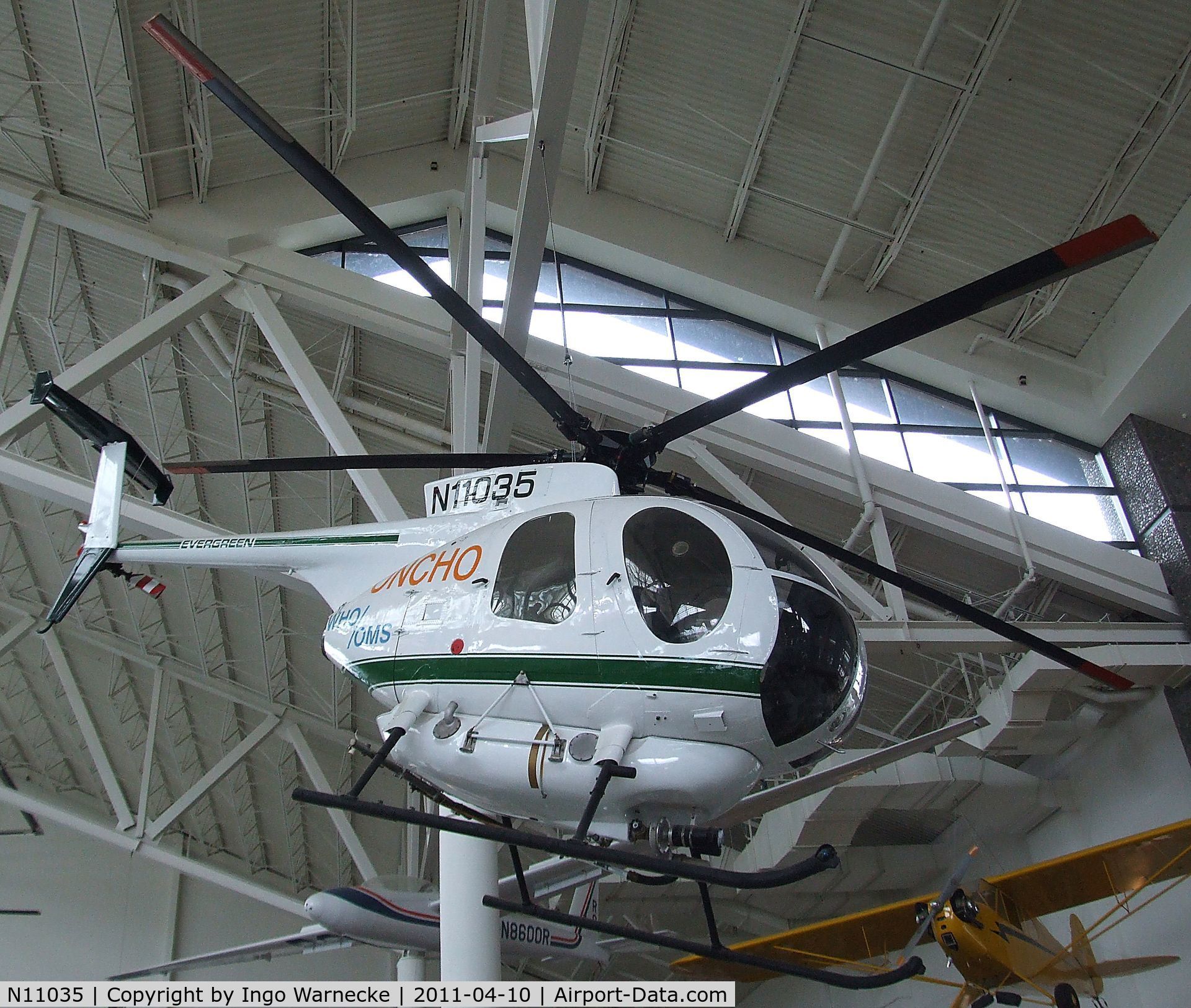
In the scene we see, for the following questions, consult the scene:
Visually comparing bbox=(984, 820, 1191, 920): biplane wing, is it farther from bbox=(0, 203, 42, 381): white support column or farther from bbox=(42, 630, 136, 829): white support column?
bbox=(42, 630, 136, 829): white support column

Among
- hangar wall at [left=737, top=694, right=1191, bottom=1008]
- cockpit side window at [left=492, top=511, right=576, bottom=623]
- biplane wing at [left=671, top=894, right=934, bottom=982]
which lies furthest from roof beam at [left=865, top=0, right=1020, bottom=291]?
cockpit side window at [left=492, top=511, right=576, bottom=623]

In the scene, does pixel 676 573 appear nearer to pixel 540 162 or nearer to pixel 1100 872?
pixel 540 162

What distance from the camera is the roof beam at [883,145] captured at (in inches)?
377

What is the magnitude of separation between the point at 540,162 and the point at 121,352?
17.5ft

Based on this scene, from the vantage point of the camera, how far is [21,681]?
68.6 feet

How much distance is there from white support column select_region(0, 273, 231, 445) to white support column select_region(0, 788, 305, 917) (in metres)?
10.6

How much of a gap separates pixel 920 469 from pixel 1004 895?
17.0 ft

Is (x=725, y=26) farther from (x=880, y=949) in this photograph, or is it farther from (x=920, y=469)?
(x=880, y=949)

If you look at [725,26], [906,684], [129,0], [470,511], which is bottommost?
[470,511]

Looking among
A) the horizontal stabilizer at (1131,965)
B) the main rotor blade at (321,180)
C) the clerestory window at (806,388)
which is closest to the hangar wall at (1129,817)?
the horizontal stabilizer at (1131,965)

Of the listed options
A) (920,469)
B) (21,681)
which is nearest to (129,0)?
(920,469)

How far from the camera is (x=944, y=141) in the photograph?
10.5 m

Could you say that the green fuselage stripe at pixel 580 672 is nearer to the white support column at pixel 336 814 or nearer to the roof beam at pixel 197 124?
the roof beam at pixel 197 124

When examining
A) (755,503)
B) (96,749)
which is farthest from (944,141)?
(96,749)
